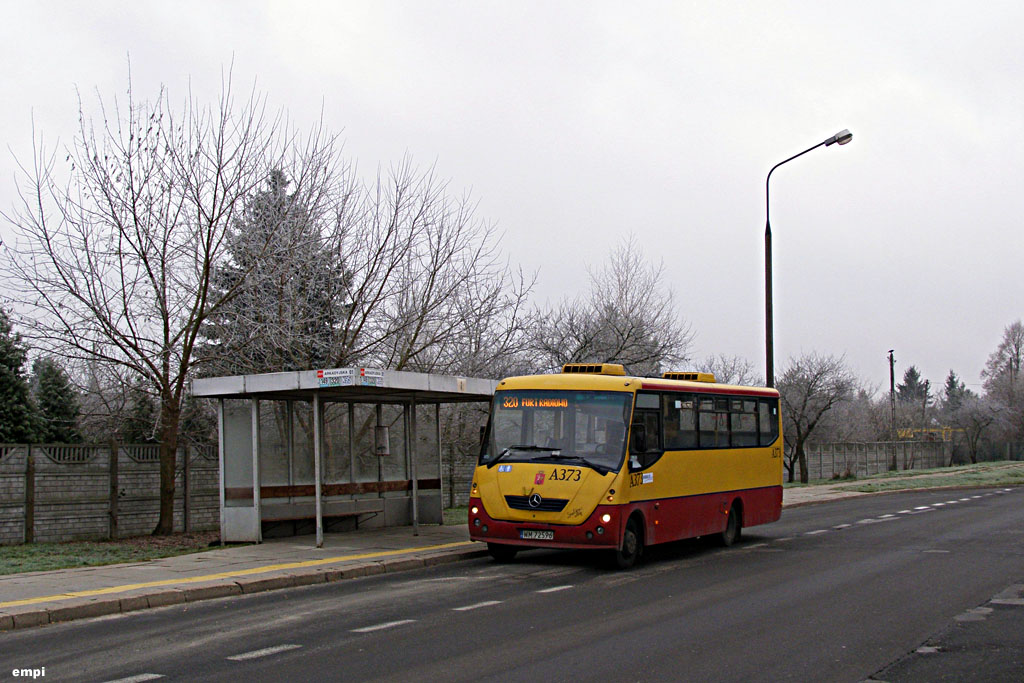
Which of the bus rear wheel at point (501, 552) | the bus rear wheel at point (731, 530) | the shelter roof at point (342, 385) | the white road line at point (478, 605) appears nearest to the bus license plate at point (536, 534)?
the bus rear wheel at point (501, 552)

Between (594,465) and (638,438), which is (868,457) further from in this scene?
(594,465)

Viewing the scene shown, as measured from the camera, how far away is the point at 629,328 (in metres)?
32.3

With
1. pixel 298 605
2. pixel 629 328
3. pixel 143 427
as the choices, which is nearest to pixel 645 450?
pixel 298 605

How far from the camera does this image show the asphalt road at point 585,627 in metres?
7.75

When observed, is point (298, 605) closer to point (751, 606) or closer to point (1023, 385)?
point (751, 606)

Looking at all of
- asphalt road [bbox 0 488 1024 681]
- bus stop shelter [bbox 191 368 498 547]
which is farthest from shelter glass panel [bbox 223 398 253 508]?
asphalt road [bbox 0 488 1024 681]

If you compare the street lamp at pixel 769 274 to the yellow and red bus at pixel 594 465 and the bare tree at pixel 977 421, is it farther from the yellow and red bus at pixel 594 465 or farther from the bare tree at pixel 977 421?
the bare tree at pixel 977 421

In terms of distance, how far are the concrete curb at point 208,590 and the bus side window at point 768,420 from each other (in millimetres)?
6468

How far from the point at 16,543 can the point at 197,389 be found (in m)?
4.60

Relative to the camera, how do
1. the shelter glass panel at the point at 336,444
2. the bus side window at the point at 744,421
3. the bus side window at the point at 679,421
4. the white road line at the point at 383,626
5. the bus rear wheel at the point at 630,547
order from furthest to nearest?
1. the shelter glass panel at the point at 336,444
2. the bus side window at the point at 744,421
3. the bus side window at the point at 679,421
4. the bus rear wheel at the point at 630,547
5. the white road line at the point at 383,626

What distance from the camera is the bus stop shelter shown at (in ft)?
51.9

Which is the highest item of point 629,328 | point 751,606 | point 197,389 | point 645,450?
point 629,328

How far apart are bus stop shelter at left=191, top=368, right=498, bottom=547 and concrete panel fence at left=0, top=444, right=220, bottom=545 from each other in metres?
2.88

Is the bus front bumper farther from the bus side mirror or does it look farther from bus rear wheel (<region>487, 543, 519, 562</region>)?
the bus side mirror
